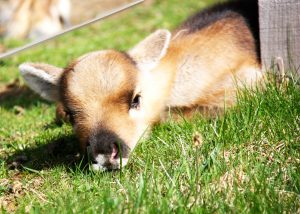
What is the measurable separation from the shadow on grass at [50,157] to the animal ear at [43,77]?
1.46 feet

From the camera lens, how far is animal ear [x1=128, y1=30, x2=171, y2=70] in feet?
18.8

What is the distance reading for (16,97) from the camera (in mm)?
8609

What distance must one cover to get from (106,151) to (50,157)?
1.18 m

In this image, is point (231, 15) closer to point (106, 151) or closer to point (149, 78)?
point (149, 78)

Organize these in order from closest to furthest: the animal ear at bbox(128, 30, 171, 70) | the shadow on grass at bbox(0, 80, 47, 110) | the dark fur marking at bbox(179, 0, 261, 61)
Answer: the animal ear at bbox(128, 30, 171, 70)
the dark fur marking at bbox(179, 0, 261, 61)
the shadow on grass at bbox(0, 80, 47, 110)

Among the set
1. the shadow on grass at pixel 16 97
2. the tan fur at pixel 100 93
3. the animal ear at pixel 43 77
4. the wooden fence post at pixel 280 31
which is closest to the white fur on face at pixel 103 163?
the tan fur at pixel 100 93

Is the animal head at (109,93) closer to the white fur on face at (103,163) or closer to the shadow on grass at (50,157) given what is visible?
the white fur on face at (103,163)

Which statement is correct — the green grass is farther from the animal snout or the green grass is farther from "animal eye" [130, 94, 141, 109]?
"animal eye" [130, 94, 141, 109]

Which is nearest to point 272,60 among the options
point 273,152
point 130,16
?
point 273,152

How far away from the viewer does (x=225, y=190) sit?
392 cm

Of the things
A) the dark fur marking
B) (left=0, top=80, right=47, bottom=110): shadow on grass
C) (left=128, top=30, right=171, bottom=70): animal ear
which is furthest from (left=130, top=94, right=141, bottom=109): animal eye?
(left=0, top=80, right=47, bottom=110): shadow on grass

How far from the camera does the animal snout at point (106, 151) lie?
4.50 metres

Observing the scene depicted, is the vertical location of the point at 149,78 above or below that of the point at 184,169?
above

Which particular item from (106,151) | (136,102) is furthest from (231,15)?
(106,151)
